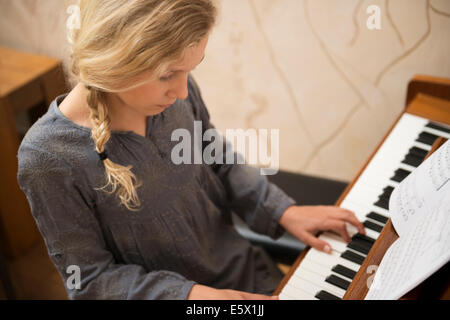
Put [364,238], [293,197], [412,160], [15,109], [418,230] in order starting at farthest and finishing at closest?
[15,109], [293,197], [412,160], [364,238], [418,230]

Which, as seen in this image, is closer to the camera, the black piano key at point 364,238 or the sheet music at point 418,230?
the sheet music at point 418,230

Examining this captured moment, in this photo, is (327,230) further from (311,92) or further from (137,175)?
(311,92)

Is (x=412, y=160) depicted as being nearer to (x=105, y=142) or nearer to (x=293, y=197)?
(x=293, y=197)

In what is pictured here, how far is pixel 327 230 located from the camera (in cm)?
111

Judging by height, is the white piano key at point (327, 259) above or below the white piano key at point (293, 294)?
above

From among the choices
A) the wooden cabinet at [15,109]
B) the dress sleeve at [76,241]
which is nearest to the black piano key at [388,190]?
the dress sleeve at [76,241]

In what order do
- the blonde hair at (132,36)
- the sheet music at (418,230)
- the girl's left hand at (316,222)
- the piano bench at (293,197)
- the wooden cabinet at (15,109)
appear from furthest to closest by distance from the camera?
1. the wooden cabinet at (15,109)
2. the piano bench at (293,197)
3. the girl's left hand at (316,222)
4. the blonde hair at (132,36)
5. the sheet music at (418,230)

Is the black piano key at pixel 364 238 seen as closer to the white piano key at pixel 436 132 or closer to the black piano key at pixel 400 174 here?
the black piano key at pixel 400 174

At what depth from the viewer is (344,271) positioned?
1.01 metres

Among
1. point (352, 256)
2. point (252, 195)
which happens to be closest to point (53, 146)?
point (252, 195)

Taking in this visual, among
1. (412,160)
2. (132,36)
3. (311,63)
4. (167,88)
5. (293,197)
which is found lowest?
(293,197)

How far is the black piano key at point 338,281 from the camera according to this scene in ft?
3.22

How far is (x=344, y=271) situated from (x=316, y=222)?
15cm

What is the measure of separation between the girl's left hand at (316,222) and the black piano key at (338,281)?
0.07 m
